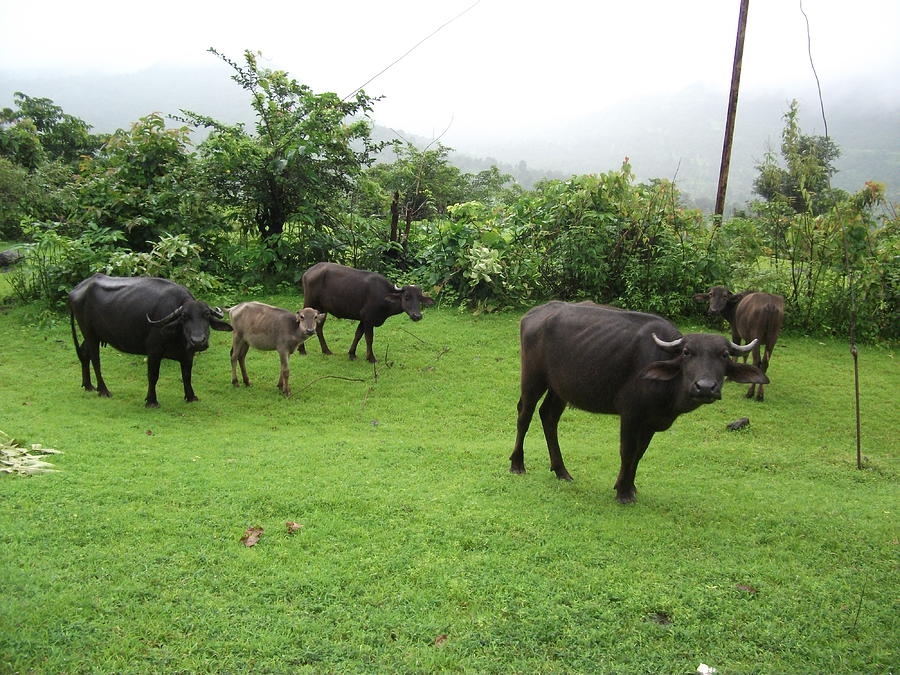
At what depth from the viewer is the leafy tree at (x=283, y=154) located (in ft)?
49.5

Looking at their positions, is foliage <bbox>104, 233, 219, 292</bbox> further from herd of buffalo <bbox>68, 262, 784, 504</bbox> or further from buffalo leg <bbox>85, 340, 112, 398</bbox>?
buffalo leg <bbox>85, 340, 112, 398</bbox>

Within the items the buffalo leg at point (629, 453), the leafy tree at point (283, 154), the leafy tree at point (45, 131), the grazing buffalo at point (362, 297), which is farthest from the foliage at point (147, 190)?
the buffalo leg at point (629, 453)

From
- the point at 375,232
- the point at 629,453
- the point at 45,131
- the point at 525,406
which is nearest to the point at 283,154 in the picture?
the point at 375,232

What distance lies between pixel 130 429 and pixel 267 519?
3.54 meters

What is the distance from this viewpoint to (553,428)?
679 cm

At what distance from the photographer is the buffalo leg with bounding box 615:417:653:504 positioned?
5918 millimetres

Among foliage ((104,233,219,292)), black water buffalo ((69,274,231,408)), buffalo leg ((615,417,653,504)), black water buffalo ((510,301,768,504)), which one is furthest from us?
foliage ((104,233,219,292))

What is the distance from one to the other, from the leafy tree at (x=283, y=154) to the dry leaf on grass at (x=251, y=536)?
10982 millimetres

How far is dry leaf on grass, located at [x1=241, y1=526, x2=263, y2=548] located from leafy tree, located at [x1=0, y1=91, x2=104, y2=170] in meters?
22.2

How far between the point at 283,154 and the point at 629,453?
39.5 feet

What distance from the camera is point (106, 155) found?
15.9 m

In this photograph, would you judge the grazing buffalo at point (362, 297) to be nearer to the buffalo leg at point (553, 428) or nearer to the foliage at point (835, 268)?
the buffalo leg at point (553, 428)

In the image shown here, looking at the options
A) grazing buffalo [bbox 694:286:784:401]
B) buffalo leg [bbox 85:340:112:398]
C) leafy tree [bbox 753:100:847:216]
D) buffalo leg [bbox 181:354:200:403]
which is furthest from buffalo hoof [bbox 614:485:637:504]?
buffalo leg [bbox 85:340:112:398]

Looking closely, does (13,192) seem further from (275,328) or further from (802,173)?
(802,173)
